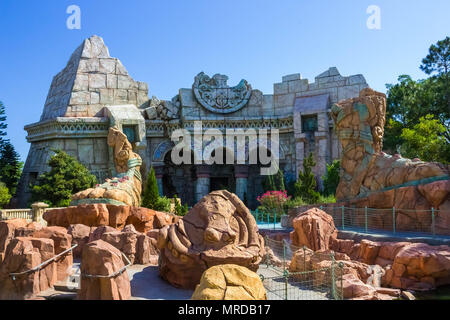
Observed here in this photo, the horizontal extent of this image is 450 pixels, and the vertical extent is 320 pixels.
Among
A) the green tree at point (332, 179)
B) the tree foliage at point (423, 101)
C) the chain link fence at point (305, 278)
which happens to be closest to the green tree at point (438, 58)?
the tree foliage at point (423, 101)

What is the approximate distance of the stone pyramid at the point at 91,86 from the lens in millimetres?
21672

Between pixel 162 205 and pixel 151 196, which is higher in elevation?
pixel 151 196

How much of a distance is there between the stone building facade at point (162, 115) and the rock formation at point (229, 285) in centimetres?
1781

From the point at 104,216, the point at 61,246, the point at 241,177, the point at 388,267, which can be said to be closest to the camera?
the point at 61,246

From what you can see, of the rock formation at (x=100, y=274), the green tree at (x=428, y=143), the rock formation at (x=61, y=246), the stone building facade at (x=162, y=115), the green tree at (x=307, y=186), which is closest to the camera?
the rock formation at (x=100, y=274)

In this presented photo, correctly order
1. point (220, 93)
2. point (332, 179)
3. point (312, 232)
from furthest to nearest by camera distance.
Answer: point (220, 93)
point (332, 179)
point (312, 232)

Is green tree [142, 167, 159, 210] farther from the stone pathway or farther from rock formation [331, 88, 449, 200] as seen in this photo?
the stone pathway

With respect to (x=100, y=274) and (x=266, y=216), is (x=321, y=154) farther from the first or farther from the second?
(x=100, y=274)

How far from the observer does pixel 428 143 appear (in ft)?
65.3

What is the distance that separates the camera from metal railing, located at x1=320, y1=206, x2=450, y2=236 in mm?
11328

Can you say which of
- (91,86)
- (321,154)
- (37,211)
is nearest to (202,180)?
(321,154)

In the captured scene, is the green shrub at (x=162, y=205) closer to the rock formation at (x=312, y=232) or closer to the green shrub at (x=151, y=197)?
the green shrub at (x=151, y=197)

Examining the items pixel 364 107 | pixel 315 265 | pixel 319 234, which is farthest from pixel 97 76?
pixel 315 265

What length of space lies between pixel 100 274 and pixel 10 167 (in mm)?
19801
